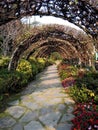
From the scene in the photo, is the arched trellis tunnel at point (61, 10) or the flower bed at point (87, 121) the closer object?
the flower bed at point (87, 121)

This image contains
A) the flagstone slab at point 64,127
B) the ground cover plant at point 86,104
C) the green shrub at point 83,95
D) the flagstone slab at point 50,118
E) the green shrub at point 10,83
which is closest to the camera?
the ground cover plant at point 86,104

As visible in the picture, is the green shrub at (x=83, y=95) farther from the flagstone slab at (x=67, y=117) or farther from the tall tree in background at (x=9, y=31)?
the tall tree in background at (x=9, y=31)

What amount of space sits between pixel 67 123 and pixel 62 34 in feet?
26.2

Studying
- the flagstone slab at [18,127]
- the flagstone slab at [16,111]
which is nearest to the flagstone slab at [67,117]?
the flagstone slab at [18,127]

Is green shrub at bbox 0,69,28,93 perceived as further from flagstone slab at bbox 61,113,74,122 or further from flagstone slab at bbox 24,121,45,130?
flagstone slab at bbox 61,113,74,122

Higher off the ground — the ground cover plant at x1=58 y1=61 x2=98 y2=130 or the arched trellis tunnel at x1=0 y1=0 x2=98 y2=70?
the arched trellis tunnel at x1=0 y1=0 x2=98 y2=70

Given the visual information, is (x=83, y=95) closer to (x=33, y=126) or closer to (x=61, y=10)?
(x=33, y=126)

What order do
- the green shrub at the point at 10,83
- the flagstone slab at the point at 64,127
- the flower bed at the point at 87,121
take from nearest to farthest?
1. the flower bed at the point at 87,121
2. the flagstone slab at the point at 64,127
3. the green shrub at the point at 10,83

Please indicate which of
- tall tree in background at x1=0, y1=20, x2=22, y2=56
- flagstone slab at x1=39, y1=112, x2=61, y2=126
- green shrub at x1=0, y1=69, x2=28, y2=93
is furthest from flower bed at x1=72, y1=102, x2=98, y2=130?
tall tree in background at x1=0, y1=20, x2=22, y2=56

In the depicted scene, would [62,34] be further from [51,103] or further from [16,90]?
[51,103]

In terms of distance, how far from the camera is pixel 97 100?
6.25 metres

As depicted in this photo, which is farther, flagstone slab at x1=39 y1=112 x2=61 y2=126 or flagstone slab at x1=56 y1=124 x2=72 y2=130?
flagstone slab at x1=39 y1=112 x2=61 y2=126

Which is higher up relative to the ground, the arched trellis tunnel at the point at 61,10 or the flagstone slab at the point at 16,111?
the arched trellis tunnel at the point at 61,10

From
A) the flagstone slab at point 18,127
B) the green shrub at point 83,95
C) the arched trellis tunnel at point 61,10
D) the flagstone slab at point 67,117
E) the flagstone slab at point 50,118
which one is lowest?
the flagstone slab at point 67,117
